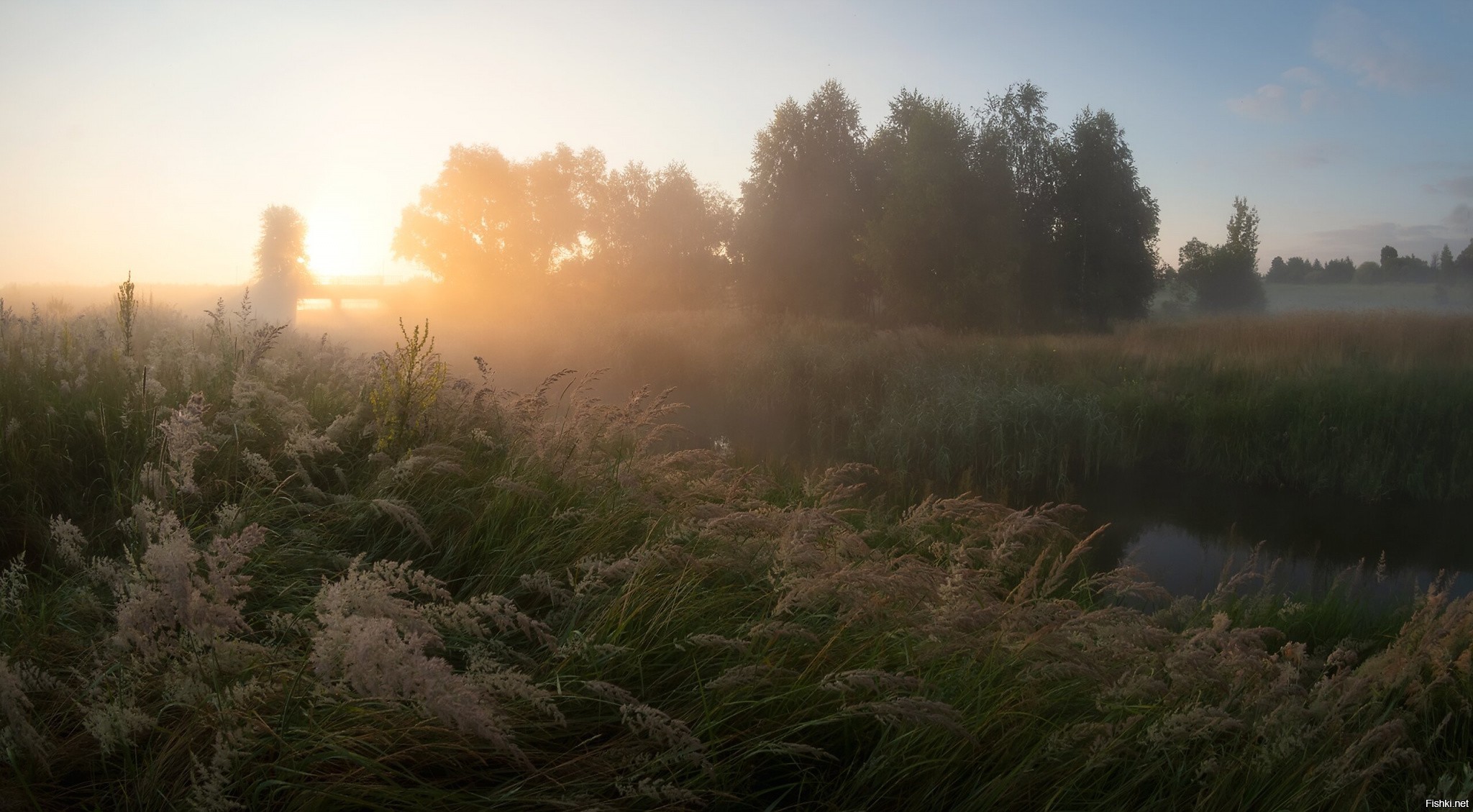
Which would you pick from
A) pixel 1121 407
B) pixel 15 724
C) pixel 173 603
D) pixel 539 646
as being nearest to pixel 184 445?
pixel 173 603

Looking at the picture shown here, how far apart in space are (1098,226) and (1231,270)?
2014cm

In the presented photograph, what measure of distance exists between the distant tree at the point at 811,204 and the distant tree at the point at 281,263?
1521cm

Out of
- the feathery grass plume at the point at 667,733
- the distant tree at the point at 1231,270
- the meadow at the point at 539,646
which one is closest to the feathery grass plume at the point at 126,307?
the meadow at the point at 539,646

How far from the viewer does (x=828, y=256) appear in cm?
2489

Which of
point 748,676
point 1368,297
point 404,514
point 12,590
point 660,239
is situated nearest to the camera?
point 748,676

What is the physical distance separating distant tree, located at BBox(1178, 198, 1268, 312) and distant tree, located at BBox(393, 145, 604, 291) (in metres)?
34.4

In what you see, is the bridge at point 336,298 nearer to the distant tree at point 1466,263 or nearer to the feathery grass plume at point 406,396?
the feathery grass plume at point 406,396

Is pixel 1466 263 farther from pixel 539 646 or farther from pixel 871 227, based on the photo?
pixel 539 646

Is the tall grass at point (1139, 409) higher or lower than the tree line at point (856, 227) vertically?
lower

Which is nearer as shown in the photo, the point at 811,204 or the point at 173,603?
the point at 173,603

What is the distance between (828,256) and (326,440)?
22725mm

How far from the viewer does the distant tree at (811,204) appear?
81.5 feet

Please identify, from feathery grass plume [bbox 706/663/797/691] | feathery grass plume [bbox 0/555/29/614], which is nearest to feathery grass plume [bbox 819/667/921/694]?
feathery grass plume [bbox 706/663/797/691]

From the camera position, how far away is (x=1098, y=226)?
87.7 ft
